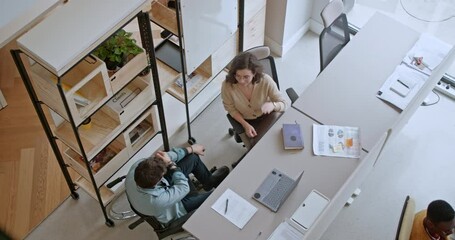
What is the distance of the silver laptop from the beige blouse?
2.03 ft

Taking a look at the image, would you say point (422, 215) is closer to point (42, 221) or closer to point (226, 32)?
point (226, 32)

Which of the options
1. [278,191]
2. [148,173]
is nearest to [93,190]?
[148,173]

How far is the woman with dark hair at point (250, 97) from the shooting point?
3.41 meters

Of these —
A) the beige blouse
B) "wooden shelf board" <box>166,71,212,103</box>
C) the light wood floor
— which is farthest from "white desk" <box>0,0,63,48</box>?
the light wood floor

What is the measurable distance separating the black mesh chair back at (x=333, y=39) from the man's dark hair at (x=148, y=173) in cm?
152

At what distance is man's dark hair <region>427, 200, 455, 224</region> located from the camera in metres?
2.98

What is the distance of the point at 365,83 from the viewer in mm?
3605

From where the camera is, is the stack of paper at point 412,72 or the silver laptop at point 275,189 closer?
the silver laptop at point 275,189

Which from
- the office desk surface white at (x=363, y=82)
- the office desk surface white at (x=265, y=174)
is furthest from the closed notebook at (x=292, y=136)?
the office desk surface white at (x=363, y=82)

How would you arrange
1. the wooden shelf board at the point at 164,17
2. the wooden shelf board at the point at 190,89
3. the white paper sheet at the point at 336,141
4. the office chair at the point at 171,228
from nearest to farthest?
the office chair at the point at 171,228, the white paper sheet at the point at 336,141, the wooden shelf board at the point at 164,17, the wooden shelf board at the point at 190,89

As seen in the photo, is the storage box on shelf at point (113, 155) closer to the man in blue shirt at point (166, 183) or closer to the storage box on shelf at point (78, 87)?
the man in blue shirt at point (166, 183)

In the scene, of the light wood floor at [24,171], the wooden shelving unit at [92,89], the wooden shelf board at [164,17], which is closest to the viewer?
the wooden shelving unit at [92,89]

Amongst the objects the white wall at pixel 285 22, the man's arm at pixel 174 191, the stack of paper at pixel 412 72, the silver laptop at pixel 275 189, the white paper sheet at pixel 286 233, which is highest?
the stack of paper at pixel 412 72

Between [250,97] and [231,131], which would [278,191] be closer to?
[250,97]
